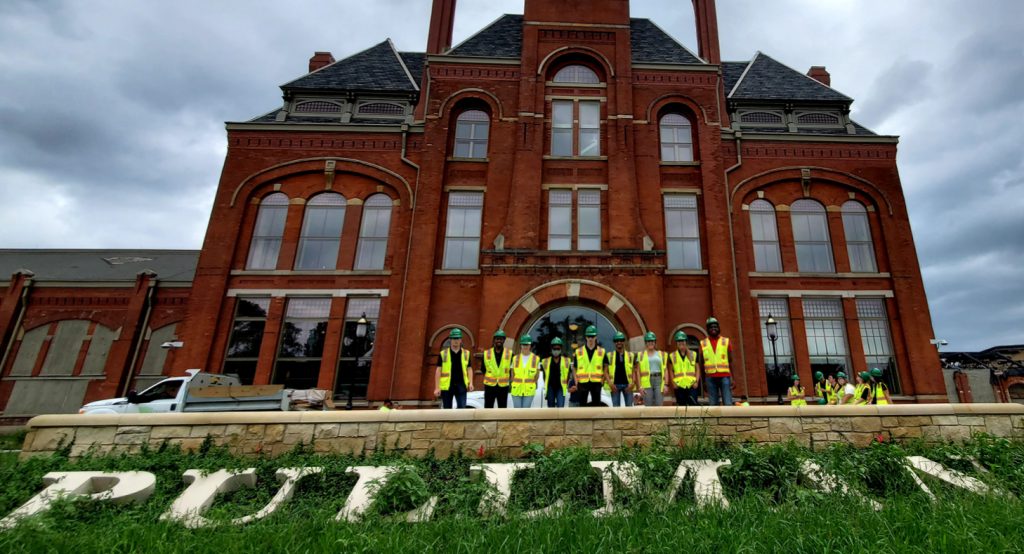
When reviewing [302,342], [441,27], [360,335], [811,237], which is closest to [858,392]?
[811,237]

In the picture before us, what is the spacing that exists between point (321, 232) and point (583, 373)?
13697mm

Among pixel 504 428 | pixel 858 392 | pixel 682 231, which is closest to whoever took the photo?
pixel 504 428

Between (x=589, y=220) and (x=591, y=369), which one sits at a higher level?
(x=589, y=220)

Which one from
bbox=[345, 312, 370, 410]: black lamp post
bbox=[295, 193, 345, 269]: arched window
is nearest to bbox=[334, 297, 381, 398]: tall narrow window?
bbox=[345, 312, 370, 410]: black lamp post

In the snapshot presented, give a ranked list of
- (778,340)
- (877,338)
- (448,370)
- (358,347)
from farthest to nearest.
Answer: (877,338), (778,340), (358,347), (448,370)

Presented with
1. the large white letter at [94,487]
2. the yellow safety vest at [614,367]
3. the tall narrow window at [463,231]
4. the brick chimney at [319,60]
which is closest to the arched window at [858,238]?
the yellow safety vest at [614,367]

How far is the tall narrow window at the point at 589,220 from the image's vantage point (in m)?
17.2

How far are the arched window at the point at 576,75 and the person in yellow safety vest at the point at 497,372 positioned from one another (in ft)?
45.6

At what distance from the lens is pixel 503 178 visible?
18078mm

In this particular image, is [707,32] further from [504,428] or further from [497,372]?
[504,428]

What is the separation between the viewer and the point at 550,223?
1752 centimetres

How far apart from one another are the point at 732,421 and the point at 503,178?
12.9m

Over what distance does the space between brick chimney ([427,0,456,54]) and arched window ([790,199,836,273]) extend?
16599mm

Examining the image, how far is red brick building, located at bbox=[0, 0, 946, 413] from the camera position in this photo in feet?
54.5
